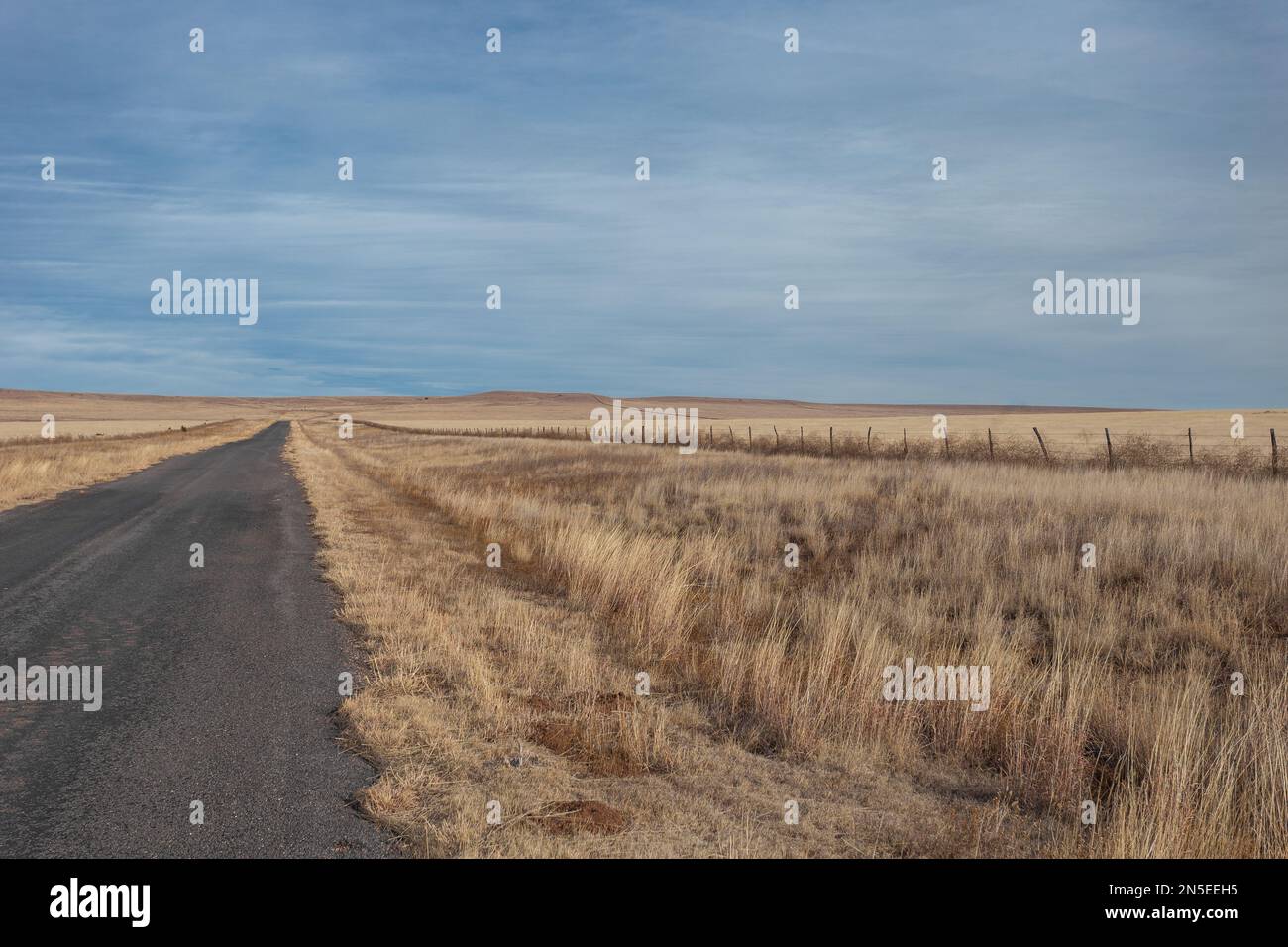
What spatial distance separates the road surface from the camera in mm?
4160

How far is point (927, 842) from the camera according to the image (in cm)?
434

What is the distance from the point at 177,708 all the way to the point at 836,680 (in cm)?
477

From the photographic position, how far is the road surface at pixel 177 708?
416 centimetres

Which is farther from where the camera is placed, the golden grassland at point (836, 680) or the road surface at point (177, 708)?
the golden grassland at point (836, 680)

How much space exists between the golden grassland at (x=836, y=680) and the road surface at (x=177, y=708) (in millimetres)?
385

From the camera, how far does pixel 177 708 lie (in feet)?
19.5

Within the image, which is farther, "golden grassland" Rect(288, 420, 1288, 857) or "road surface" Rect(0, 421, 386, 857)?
"golden grassland" Rect(288, 420, 1288, 857)

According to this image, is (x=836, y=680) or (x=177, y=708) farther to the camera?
(x=836, y=680)

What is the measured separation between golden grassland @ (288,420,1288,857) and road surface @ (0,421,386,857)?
0.38 meters

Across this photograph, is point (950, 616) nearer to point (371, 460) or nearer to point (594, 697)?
point (594, 697)

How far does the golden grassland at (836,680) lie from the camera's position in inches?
178
